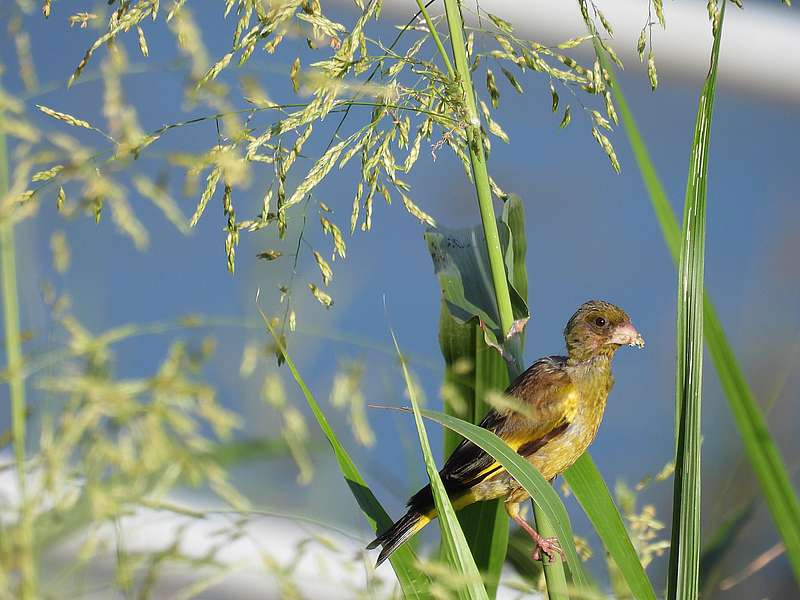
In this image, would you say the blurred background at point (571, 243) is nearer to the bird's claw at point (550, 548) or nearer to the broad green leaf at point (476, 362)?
the broad green leaf at point (476, 362)

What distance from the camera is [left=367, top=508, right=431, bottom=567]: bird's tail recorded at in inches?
38.7

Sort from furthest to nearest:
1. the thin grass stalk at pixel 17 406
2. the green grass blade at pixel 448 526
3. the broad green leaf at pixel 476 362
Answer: the broad green leaf at pixel 476 362
the green grass blade at pixel 448 526
the thin grass stalk at pixel 17 406

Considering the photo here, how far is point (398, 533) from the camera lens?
3.36 feet

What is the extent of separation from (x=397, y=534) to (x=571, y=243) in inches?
58.8

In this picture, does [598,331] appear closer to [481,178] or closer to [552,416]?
[552,416]

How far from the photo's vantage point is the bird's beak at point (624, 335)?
1242mm

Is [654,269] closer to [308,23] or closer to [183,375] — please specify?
[308,23]

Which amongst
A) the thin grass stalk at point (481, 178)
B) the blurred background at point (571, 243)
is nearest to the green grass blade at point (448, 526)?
the thin grass stalk at point (481, 178)

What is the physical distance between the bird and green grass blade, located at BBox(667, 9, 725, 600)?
0.28 m

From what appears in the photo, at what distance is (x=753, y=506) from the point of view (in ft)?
4.48

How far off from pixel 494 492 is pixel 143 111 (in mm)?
1507

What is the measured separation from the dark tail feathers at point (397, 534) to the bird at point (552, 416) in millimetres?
115

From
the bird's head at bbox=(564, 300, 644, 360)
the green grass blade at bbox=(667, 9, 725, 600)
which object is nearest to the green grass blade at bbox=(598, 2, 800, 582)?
the green grass blade at bbox=(667, 9, 725, 600)

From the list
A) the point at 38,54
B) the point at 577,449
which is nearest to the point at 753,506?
the point at 577,449
